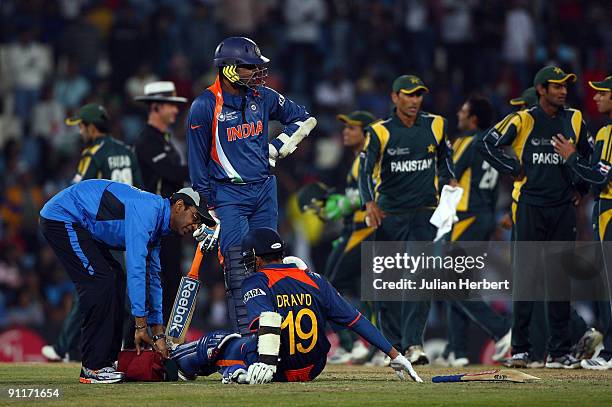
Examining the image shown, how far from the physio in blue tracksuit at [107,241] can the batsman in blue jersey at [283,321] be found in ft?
1.98

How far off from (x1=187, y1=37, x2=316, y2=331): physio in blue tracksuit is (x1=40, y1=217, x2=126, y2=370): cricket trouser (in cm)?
102

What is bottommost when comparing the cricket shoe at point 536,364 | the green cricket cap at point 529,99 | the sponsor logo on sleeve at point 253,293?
the cricket shoe at point 536,364

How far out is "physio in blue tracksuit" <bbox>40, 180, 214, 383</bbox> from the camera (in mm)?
10242

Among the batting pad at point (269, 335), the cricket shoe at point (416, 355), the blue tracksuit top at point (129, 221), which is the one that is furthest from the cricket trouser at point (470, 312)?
the batting pad at point (269, 335)

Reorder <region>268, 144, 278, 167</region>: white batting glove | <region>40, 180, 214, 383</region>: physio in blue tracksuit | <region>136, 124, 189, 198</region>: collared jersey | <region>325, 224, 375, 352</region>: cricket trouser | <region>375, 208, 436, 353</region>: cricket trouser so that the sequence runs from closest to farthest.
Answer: <region>40, 180, 214, 383</region>: physio in blue tracksuit, <region>268, 144, 278, 167</region>: white batting glove, <region>375, 208, 436, 353</region>: cricket trouser, <region>136, 124, 189, 198</region>: collared jersey, <region>325, 224, 375, 352</region>: cricket trouser

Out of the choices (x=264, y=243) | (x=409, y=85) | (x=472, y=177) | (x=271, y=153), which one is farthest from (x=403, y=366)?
(x=472, y=177)

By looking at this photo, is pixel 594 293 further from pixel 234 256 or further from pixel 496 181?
pixel 234 256

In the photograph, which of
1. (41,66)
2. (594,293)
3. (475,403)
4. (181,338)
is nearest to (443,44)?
(41,66)

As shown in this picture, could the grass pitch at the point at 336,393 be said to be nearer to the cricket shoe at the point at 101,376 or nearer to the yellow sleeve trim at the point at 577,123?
the cricket shoe at the point at 101,376

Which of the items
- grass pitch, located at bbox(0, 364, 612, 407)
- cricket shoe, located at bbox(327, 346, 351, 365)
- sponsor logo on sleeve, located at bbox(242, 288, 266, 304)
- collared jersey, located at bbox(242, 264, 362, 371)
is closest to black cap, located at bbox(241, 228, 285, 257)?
collared jersey, located at bbox(242, 264, 362, 371)

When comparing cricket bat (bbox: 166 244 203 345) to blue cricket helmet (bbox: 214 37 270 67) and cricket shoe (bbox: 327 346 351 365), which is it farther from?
cricket shoe (bbox: 327 346 351 365)

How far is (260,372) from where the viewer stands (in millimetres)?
9680

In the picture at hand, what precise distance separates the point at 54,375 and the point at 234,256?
82.8 inches

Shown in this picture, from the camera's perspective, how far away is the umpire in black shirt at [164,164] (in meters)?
13.5
